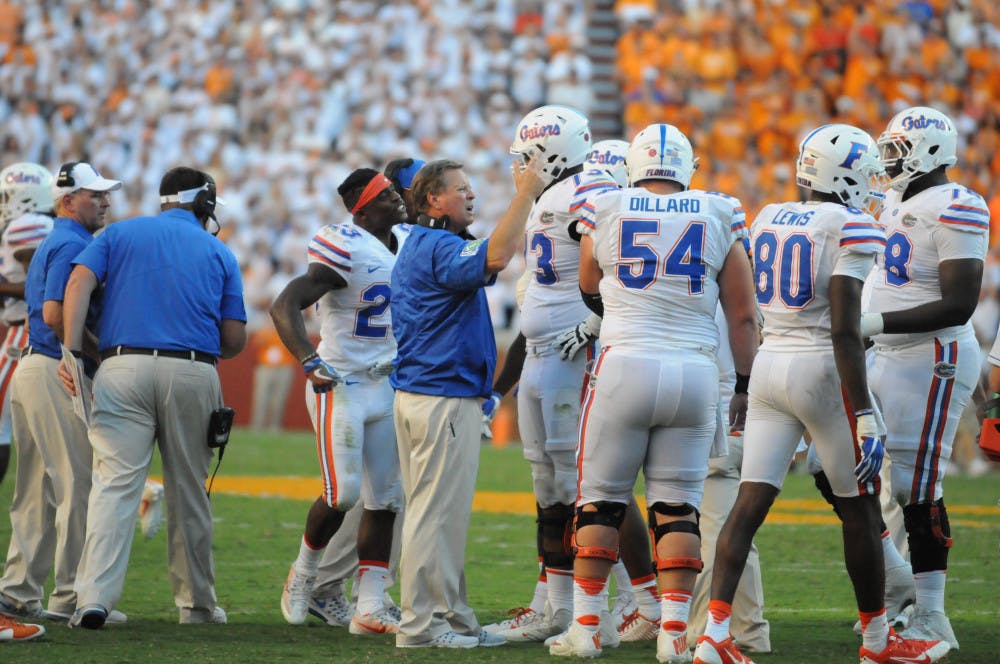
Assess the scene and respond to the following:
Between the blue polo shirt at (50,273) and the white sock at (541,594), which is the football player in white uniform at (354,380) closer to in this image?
the white sock at (541,594)

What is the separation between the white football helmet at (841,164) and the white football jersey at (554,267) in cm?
107

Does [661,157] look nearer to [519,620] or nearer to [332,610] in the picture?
[519,620]

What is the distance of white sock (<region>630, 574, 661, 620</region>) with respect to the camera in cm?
666

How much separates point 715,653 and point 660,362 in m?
1.08

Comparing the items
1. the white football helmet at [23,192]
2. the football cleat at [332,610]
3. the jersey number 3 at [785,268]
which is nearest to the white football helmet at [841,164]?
the jersey number 3 at [785,268]

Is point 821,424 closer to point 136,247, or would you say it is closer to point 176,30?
point 136,247

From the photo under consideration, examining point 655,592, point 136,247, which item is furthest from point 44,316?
point 655,592

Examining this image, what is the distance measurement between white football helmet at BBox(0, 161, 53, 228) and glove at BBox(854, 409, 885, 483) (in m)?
4.66

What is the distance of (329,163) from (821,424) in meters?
15.8

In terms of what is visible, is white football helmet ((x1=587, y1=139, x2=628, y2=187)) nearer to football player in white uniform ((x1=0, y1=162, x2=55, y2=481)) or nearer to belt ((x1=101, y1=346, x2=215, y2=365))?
belt ((x1=101, y1=346, x2=215, y2=365))

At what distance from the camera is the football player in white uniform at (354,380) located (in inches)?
274

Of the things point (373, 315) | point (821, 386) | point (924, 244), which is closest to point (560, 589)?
point (373, 315)

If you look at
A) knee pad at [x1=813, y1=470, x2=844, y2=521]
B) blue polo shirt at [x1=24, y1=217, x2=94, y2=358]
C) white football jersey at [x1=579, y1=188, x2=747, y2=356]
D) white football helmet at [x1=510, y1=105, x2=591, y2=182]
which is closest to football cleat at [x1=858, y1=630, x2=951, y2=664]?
knee pad at [x1=813, y1=470, x2=844, y2=521]

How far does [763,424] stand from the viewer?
19.3 ft
